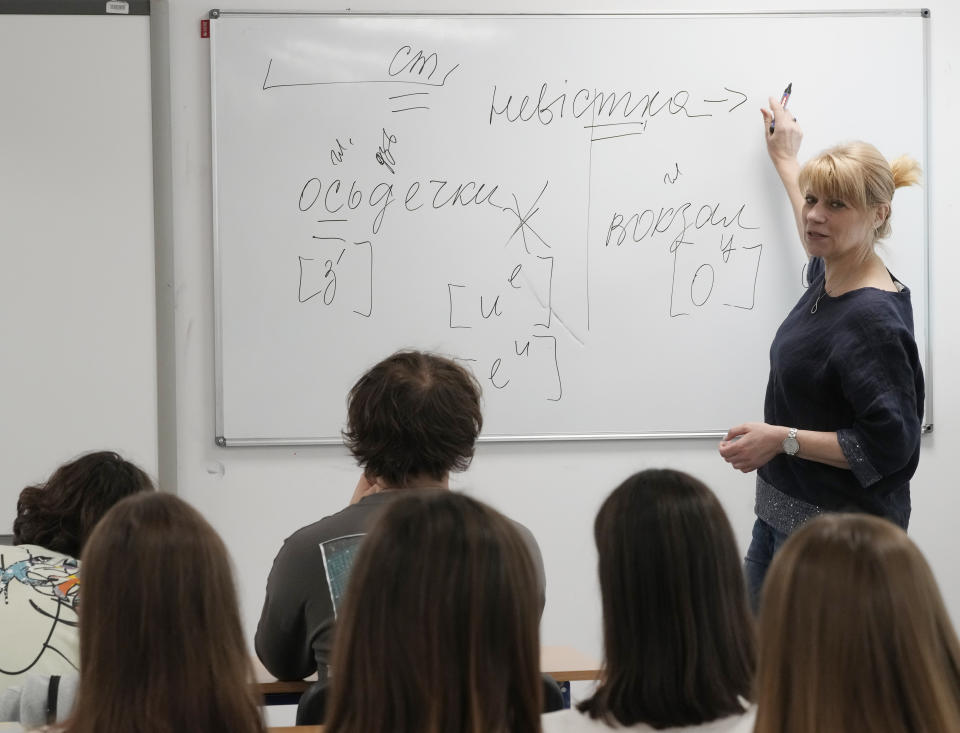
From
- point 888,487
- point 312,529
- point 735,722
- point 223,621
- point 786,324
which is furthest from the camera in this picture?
point 786,324

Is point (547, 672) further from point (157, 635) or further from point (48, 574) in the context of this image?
point (157, 635)

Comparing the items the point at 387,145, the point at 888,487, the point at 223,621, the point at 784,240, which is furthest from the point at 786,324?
the point at 223,621

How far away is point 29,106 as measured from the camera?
3.02 m

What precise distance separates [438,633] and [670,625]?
1.25ft

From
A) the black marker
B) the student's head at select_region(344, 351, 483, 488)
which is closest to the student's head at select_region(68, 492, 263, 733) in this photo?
the student's head at select_region(344, 351, 483, 488)

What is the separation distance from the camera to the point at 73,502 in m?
1.97

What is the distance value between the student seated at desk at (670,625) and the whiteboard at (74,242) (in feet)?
6.77

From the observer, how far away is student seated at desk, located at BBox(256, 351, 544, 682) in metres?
1.79

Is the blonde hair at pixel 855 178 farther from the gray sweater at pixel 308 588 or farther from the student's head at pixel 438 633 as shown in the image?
the student's head at pixel 438 633

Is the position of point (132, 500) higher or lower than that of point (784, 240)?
lower

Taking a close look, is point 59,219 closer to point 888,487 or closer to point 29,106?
point 29,106

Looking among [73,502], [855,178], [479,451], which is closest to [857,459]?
[855,178]

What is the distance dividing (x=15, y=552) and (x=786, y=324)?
1792 millimetres

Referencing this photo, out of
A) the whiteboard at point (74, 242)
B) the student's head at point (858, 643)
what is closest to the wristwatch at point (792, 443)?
the student's head at point (858, 643)
